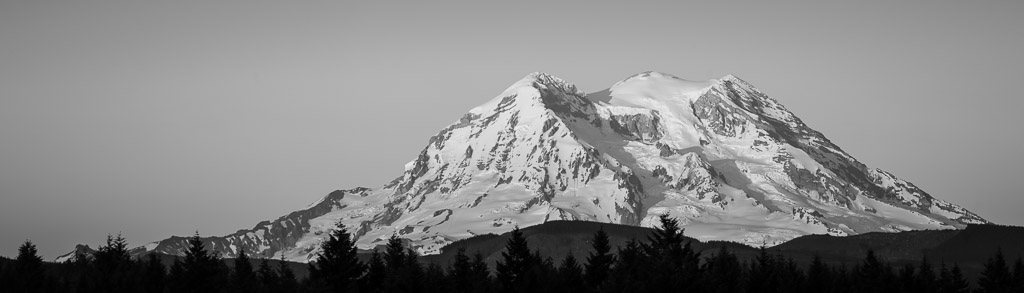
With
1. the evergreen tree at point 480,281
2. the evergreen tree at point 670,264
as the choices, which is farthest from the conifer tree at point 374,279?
the evergreen tree at point 670,264

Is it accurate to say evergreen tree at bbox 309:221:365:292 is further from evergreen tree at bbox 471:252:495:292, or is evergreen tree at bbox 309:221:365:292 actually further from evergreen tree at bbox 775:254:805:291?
evergreen tree at bbox 775:254:805:291

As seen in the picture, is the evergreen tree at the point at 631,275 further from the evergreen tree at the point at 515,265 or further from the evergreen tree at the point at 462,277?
the evergreen tree at the point at 462,277

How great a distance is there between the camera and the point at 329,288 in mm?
167625

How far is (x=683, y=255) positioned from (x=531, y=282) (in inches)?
813

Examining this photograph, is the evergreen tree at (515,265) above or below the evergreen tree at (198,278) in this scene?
above

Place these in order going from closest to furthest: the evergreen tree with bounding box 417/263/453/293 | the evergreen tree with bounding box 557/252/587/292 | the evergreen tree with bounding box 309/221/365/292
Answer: the evergreen tree with bounding box 417/263/453/293 → the evergreen tree with bounding box 309/221/365/292 → the evergreen tree with bounding box 557/252/587/292

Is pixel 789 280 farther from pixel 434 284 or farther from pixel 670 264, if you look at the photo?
pixel 434 284

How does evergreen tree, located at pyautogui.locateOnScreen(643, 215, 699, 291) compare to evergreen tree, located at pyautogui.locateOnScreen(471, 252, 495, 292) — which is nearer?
evergreen tree, located at pyautogui.locateOnScreen(643, 215, 699, 291)

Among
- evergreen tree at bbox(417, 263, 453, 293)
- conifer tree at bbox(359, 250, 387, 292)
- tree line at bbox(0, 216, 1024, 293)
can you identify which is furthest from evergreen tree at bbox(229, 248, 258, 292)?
evergreen tree at bbox(417, 263, 453, 293)

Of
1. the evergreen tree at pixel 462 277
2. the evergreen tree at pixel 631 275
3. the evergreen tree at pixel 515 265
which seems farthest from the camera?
the evergreen tree at pixel 515 265

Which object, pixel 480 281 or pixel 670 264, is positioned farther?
pixel 480 281

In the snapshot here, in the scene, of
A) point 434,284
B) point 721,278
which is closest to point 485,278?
point 434,284

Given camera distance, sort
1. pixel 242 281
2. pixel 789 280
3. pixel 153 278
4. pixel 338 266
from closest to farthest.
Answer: pixel 338 266 < pixel 789 280 < pixel 242 281 < pixel 153 278

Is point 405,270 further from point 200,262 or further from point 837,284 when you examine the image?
point 837,284
